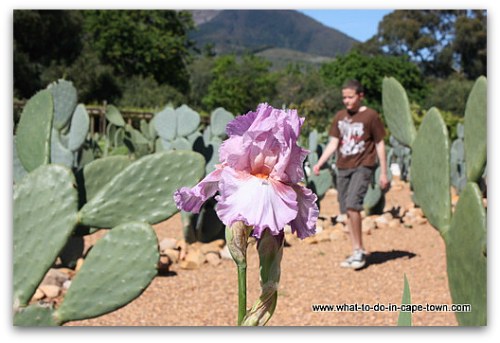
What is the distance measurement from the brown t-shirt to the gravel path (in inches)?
16.5

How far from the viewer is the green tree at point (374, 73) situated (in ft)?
37.3

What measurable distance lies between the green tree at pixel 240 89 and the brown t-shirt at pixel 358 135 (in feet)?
39.8

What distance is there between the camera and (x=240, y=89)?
16.3 meters

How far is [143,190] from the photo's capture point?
1361 millimetres

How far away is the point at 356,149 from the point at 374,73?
12.1 m

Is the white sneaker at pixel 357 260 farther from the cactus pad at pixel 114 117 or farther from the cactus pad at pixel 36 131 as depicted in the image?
the cactus pad at pixel 114 117

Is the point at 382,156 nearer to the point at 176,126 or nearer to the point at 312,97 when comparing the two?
the point at 176,126

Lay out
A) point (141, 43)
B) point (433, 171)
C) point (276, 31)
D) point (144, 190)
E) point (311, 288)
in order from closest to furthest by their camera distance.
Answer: point (433, 171)
point (144, 190)
point (311, 288)
point (141, 43)
point (276, 31)

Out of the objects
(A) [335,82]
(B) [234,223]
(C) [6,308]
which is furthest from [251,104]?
(B) [234,223]

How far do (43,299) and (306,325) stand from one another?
0.81 metres

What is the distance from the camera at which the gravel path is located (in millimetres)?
1904

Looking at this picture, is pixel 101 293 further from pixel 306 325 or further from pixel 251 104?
pixel 251 104

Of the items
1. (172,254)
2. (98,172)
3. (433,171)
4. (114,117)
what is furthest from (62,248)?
(114,117)

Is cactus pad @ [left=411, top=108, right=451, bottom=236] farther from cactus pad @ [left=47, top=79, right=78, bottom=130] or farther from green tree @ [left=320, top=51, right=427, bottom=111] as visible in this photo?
green tree @ [left=320, top=51, right=427, bottom=111]
